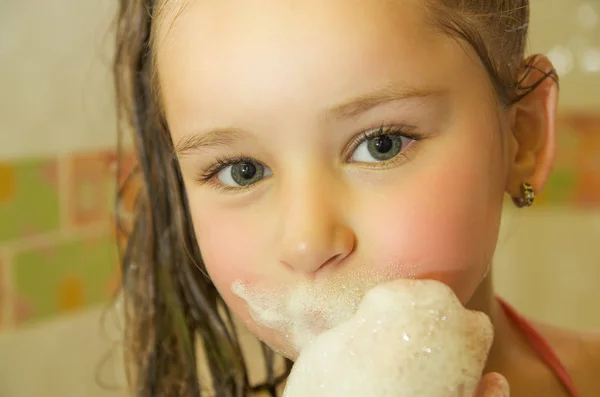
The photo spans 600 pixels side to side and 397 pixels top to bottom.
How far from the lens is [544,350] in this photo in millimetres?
938

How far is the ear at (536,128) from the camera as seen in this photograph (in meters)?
0.76

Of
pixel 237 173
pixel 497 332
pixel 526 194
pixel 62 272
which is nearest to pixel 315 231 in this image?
pixel 237 173

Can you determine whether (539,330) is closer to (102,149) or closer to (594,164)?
(594,164)

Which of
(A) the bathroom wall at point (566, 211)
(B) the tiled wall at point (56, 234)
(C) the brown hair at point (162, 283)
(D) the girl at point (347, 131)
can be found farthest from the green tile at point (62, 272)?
(A) the bathroom wall at point (566, 211)

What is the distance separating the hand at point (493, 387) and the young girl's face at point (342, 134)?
0.27ft

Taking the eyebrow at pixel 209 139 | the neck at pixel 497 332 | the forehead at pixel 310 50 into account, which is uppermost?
the forehead at pixel 310 50

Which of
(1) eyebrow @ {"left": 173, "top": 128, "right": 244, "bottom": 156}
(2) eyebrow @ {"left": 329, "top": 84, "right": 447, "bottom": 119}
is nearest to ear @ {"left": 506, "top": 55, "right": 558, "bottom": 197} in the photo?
(2) eyebrow @ {"left": 329, "top": 84, "right": 447, "bottom": 119}

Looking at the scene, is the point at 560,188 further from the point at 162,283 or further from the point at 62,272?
the point at 62,272

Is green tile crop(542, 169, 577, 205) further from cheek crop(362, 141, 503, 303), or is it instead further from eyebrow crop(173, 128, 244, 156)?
eyebrow crop(173, 128, 244, 156)

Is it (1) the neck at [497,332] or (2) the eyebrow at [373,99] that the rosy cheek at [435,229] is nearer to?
(2) the eyebrow at [373,99]

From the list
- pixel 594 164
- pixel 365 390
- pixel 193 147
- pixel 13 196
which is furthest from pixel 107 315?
pixel 594 164

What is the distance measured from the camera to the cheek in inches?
23.1

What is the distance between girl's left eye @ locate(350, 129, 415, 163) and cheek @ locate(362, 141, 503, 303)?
32 millimetres

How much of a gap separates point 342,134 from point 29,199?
69 cm
